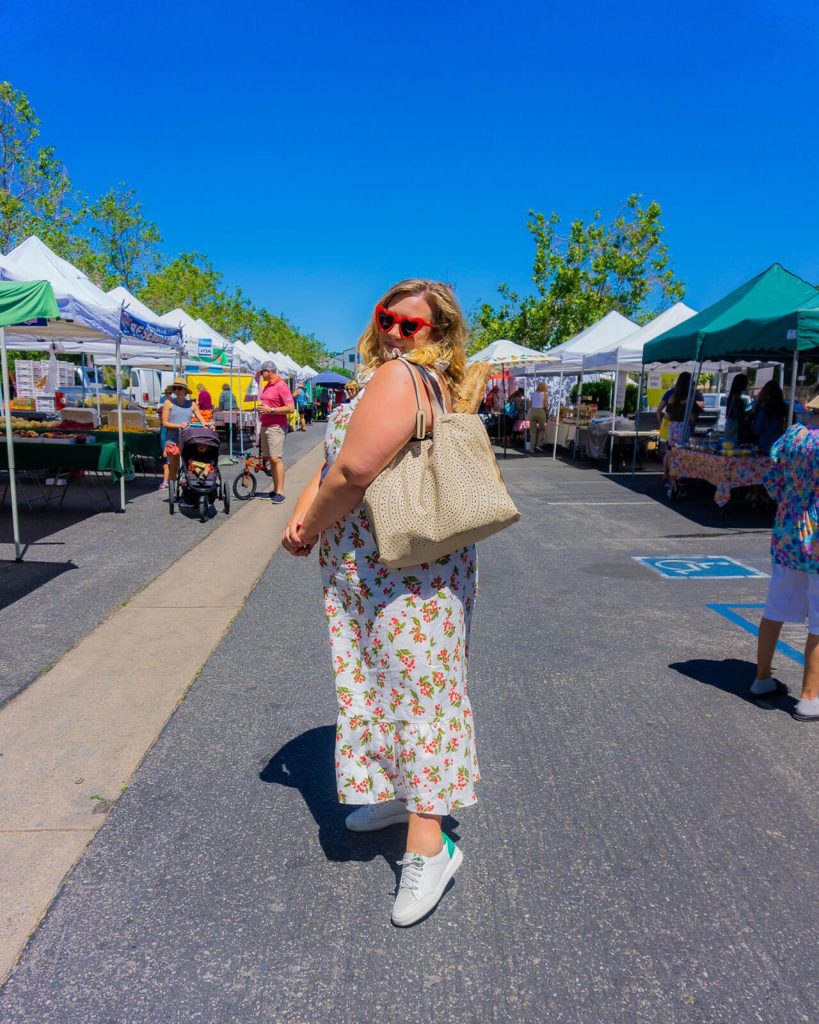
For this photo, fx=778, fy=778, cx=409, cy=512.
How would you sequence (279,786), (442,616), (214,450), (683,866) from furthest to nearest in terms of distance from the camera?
(214,450)
(279,786)
(683,866)
(442,616)

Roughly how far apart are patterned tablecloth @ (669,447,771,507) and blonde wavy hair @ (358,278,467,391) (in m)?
8.10

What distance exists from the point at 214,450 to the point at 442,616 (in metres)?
8.46

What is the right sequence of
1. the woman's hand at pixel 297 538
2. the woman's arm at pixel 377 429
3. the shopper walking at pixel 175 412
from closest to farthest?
the woman's arm at pixel 377 429 → the woman's hand at pixel 297 538 → the shopper walking at pixel 175 412

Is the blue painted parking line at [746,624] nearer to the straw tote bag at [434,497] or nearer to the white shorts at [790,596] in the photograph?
the white shorts at [790,596]

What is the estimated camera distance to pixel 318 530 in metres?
2.36

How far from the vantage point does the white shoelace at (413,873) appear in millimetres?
2402

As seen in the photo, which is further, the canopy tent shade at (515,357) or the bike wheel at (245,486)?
the canopy tent shade at (515,357)

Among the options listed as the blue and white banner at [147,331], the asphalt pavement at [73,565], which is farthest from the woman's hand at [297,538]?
the blue and white banner at [147,331]

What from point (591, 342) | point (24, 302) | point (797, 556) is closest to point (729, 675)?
point (797, 556)

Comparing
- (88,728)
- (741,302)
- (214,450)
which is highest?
(741,302)

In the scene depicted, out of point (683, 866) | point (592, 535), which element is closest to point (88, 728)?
point (683, 866)

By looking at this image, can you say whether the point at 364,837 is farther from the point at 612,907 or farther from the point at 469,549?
the point at 469,549

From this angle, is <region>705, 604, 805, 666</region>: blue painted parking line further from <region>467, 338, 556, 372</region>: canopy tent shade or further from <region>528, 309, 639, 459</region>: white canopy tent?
<region>467, 338, 556, 372</region>: canopy tent shade

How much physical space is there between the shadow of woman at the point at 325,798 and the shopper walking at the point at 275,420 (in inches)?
305
